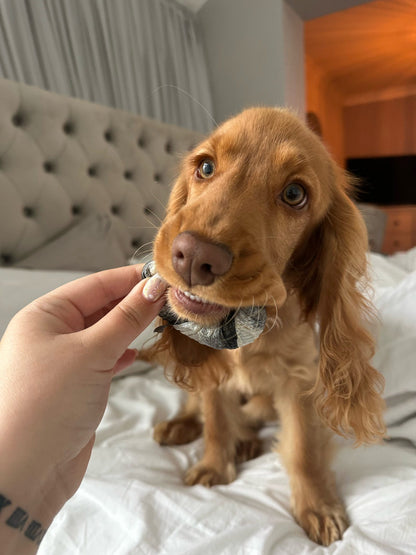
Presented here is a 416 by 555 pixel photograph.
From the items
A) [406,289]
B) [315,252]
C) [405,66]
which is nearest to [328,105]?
[405,66]

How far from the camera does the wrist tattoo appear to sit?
449mm

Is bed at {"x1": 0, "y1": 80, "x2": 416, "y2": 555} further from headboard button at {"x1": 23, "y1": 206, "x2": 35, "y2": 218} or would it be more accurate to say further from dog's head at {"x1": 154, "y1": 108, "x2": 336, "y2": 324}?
dog's head at {"x1": 154, "y1": 108, "x2": 336, "y2": 324}

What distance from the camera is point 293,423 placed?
3.35 ft

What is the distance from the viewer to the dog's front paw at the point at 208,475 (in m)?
0.98

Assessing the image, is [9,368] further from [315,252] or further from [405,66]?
[405,66]

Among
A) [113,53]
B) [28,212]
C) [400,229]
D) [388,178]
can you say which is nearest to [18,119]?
[28,212]

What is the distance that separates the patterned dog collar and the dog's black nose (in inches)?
4.6

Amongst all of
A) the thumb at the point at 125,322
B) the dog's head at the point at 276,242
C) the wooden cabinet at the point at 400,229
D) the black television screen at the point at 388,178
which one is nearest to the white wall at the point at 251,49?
the dog's head at the point at 276,242

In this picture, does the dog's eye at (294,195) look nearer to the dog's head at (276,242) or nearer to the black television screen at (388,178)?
the dog's head at (276,242)

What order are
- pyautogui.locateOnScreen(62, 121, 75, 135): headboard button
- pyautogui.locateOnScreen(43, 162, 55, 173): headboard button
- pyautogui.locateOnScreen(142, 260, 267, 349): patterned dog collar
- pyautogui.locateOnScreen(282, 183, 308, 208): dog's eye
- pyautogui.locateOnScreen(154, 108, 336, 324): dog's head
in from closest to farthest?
1. pyautogui.locateOnScreen(154, 108, 336, 324): dog's head
2. pyautogui.locateOnScreen(142, 260, 267, 349): patterned dog collar
3. pyautogui.locateOnScreen(282, 183, 308, 208): dog's eye
4. pyautogui.locateOnScreen(43, 162, 55, 173): headboard button
5. pyautogui.locateOnScreen(62, 121, 75, 135): headboard button

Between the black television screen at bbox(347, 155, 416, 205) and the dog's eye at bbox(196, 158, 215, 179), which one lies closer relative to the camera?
the dog's eye at bbox(196, 158, 215, 179)

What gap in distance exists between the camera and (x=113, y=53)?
2.40 meters

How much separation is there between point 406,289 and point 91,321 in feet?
3.68

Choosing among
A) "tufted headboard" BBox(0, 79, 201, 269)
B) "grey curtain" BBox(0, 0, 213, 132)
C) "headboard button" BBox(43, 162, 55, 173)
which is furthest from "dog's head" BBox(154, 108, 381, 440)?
"grey curtain" BBox(0, 0, 213, 132)
